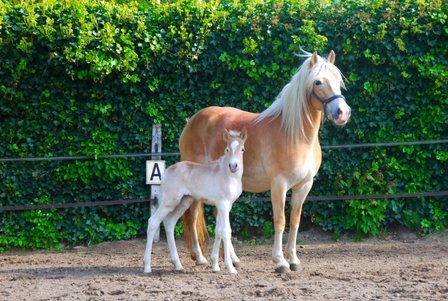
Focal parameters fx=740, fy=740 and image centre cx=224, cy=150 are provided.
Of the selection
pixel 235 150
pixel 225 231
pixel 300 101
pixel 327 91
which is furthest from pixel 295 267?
pixel 327 91

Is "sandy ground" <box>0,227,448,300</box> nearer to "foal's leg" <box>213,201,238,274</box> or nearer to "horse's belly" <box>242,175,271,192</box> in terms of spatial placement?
"foal's leg" <box>213,201,238,274</box>

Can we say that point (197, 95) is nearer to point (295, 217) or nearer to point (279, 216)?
point (295, 217)

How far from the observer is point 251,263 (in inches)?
324

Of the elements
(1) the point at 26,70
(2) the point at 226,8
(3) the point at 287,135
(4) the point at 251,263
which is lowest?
(4) the point at 251,263

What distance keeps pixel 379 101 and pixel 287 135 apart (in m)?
2.52

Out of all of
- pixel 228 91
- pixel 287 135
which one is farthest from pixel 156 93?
pixel 287 135

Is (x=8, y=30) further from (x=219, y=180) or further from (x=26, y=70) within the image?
(x=219, y=180)

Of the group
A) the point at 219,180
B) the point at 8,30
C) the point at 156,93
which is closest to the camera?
the point at 219,180

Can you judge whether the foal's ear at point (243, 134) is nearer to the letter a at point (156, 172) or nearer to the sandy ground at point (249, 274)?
the sandy ground at point (249, 274)

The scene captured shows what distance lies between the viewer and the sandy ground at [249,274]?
632cm

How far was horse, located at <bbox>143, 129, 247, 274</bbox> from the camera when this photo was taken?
7.20 metres


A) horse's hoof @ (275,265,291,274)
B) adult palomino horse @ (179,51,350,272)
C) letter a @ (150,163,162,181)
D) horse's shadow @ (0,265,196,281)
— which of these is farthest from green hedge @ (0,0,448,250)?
horse's hoof @ (275,265,291,274)

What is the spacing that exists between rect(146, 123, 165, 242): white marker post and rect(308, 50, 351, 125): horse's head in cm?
264

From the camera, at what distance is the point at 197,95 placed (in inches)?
377
